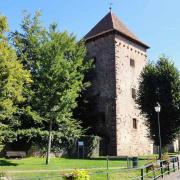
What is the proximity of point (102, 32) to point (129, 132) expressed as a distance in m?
11.1

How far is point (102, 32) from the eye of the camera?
40219mm

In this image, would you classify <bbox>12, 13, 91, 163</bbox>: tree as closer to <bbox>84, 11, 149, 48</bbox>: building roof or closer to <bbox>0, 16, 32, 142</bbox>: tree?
<bbox>0, 16, 32, 142</bbox>: tree

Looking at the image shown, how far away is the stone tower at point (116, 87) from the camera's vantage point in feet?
124

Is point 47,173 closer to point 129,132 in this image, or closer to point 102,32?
point 129,132

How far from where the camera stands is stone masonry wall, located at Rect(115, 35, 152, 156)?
37781mm

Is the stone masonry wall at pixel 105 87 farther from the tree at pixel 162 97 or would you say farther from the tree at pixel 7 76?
the tree at pixel 7 76

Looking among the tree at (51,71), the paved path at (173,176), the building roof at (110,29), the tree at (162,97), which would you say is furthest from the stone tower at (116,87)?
the paved path at (173,176)

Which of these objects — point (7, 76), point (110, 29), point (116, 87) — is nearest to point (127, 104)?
point (116, 87)

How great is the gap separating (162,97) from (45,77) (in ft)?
37.6

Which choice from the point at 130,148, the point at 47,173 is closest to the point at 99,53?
the point at 130,148

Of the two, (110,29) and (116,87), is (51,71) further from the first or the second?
(110,29)

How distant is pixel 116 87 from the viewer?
125 ft

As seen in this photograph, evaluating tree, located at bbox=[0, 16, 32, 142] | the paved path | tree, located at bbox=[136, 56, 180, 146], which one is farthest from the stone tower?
the paved path

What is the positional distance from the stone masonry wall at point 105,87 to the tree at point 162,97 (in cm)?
469
